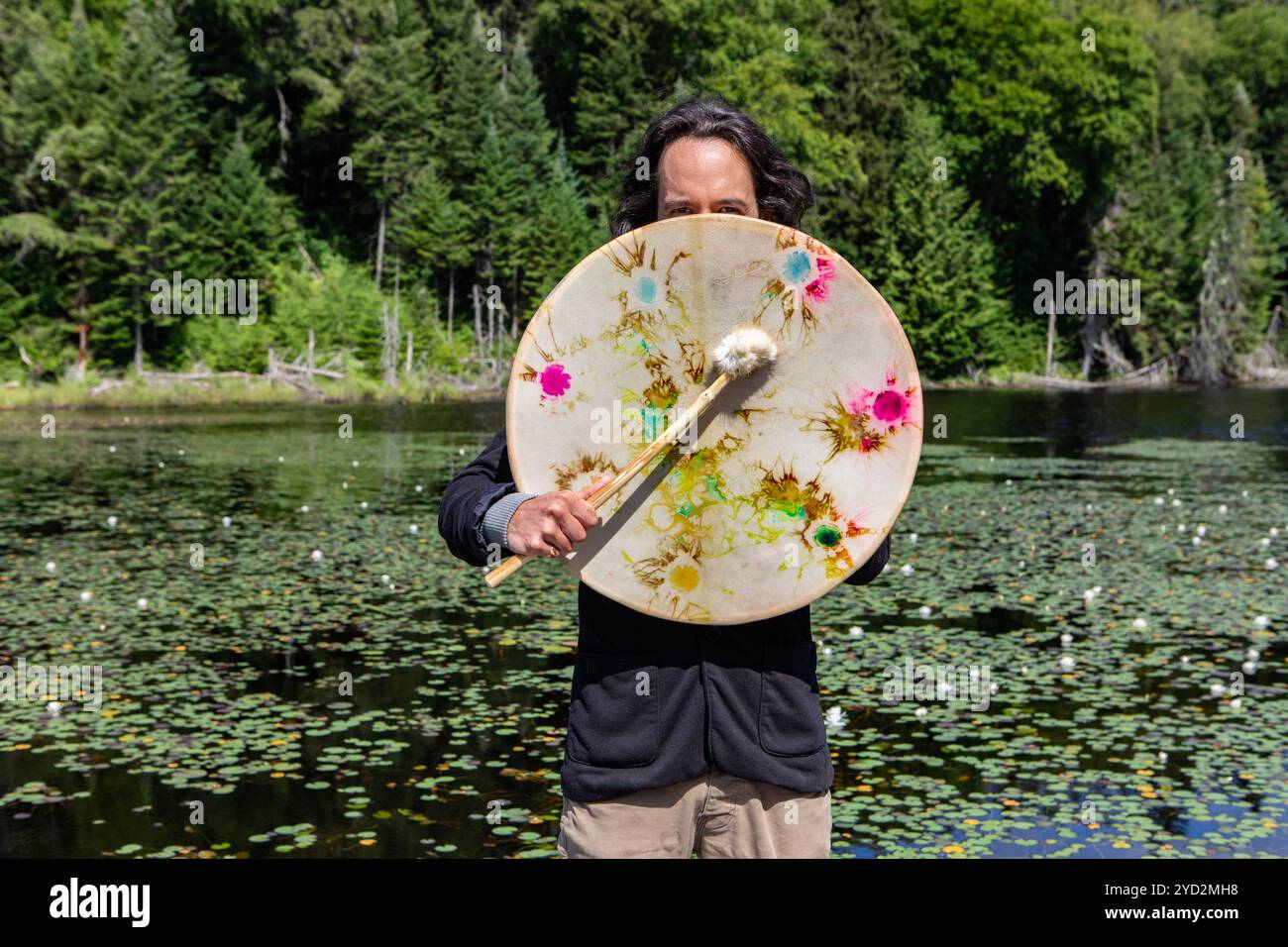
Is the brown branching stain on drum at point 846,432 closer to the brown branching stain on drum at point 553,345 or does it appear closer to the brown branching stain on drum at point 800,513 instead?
the brown branching stain on drum at point 800,513

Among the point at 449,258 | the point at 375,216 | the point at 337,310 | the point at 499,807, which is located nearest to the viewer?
the point at 499,807

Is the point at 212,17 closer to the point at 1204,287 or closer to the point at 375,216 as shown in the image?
the point at 375,216

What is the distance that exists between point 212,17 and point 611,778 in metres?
50.1

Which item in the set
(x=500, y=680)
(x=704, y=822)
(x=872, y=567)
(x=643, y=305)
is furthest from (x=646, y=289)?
(x=500, y=680)

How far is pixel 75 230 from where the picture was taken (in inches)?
1543

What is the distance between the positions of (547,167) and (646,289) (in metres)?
49.1

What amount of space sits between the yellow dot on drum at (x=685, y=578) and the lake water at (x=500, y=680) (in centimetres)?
303

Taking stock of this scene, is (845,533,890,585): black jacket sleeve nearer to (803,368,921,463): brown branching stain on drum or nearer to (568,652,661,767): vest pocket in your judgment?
(803,368,921,463): brown branching stain on drum

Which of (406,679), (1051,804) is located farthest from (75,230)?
(1051,804)

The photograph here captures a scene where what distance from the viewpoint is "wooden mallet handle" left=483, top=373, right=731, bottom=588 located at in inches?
101

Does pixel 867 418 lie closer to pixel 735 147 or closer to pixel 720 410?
pixel 720 410

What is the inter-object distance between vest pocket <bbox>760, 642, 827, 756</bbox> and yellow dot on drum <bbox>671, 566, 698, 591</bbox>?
187 millimetres

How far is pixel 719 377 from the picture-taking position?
105 inches

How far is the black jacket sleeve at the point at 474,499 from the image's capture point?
2.61 meters
